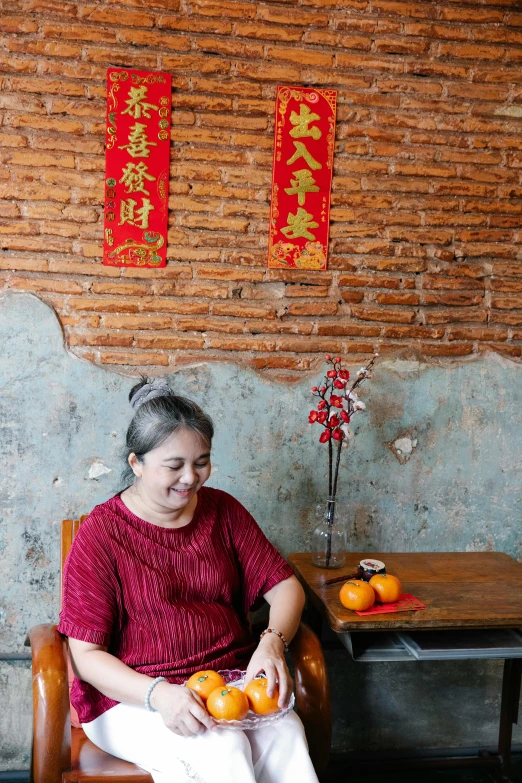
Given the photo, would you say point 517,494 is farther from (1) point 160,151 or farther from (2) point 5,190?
(2) point 5,190

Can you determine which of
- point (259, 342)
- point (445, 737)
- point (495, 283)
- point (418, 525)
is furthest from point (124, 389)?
point (445, 737)

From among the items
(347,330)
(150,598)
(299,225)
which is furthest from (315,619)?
(299,225)

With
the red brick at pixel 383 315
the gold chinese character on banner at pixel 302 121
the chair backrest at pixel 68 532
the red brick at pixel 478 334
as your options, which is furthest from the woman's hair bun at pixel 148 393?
the red brick at pixel 478 334

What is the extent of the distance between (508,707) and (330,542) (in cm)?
107

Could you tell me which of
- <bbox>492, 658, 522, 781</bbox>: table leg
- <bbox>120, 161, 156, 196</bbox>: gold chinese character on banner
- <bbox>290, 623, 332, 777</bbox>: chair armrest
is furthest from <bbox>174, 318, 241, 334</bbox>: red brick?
<bbox>492, 658, 522, 781</bbox>: table leg

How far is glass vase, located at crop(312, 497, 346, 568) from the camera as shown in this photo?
277 centimetres

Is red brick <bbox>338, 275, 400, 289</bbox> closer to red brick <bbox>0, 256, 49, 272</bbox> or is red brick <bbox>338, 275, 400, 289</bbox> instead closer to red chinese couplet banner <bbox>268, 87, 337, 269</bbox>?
red chinese couplet banner <bbox>268, 87, 337, 269</bbox>

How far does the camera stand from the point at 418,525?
10.2ft

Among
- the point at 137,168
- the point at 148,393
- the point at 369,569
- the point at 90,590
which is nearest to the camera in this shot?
the point at 90,590

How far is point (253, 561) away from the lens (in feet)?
8.01

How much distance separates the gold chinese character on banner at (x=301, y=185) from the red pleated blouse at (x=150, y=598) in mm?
1329

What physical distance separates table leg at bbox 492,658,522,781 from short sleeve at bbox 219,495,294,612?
120 centimetres

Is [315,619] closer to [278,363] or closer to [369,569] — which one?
[369,569]

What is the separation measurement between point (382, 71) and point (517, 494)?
1.83m
